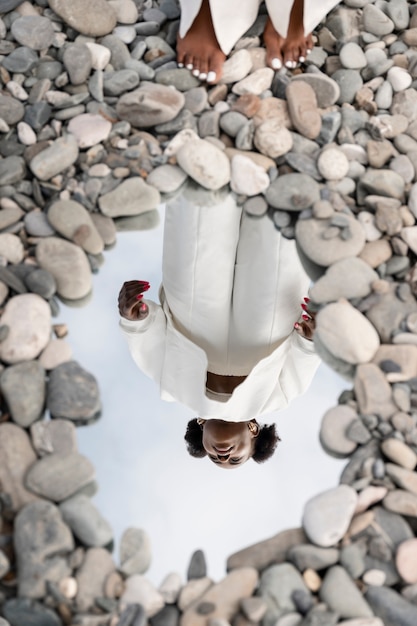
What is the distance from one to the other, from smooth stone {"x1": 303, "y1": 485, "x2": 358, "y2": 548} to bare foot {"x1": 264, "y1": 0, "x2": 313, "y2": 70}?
0.88 metres

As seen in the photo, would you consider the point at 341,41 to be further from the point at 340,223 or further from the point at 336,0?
the point at 340,223

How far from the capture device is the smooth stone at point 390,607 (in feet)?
3.22

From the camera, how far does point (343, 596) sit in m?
1.00

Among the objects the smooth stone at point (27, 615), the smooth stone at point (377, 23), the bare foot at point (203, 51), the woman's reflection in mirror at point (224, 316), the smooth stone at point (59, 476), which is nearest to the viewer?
the smooth stone at point (27, 615)

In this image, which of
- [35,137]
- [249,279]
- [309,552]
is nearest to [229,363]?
[249,279]

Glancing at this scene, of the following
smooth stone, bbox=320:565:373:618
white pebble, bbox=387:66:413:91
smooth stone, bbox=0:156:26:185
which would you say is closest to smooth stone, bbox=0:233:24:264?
smooth stone, bbox=0:156:26:185

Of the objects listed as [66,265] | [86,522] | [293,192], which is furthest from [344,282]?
[86,522]

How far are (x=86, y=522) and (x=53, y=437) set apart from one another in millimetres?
133

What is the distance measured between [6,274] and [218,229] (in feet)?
1.18

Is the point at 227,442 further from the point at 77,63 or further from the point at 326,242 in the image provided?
the point at 77,63

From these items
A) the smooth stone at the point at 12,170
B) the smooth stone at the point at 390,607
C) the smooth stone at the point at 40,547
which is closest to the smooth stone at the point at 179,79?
the smooth stone at the point at 12,170

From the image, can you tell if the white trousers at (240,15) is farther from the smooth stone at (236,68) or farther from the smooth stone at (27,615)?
the smooth stone at (27,615)

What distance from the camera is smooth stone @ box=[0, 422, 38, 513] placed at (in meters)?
1.07

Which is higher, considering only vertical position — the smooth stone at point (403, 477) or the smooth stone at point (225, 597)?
the smooth stone at point (403, 477)
